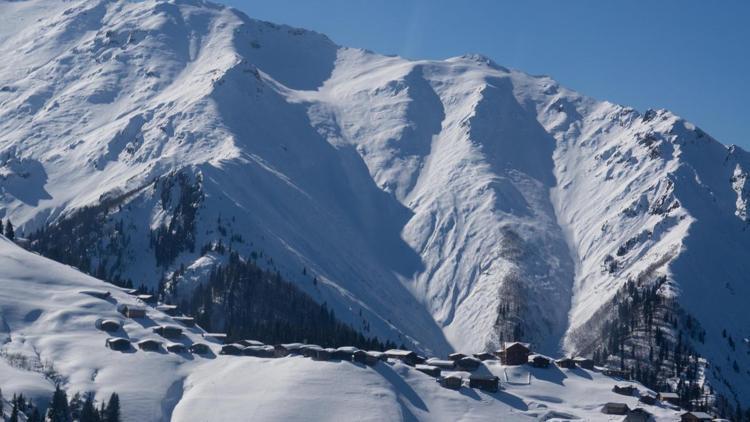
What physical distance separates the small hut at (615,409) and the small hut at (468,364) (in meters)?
18.1

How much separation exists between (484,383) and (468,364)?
9248 millimetres

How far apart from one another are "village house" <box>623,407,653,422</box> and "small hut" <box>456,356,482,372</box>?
21840 millimetres

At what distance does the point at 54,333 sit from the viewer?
14350 cm

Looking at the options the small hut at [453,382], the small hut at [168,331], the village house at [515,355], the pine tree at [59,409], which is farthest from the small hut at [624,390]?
the pine tree at [59,409]

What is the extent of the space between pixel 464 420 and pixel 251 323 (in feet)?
242

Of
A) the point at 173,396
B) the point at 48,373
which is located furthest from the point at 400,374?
the point at 48,373

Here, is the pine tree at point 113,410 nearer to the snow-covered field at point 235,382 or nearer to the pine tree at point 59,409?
the snow-covered field at point 235,382

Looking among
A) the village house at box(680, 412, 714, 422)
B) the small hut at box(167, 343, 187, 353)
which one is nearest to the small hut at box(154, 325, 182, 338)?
the small hut at box(167, 343, 187, 353)

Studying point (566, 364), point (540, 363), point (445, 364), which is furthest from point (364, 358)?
point (566, 364)

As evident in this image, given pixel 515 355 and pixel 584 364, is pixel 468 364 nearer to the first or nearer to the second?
pixel 515 355

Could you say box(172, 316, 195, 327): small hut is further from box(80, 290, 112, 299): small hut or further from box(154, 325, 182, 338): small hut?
box(154, 325, 182, 338): small hut

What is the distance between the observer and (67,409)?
12031cm

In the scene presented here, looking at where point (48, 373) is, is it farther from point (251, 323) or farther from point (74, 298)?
point (251, 323)

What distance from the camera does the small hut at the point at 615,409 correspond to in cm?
13377
